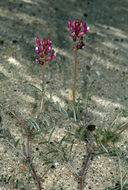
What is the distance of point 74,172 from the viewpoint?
124 inches

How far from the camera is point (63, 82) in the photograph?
4176 millimetres

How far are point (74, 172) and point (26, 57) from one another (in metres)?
2.08

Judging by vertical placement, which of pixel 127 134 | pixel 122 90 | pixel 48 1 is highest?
pixel 48 1

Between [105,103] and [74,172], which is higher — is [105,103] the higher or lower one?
the higher one

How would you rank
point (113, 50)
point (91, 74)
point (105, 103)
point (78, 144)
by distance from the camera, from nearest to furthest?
point (78, 144), point (105, 103), point (91, 74), point (113, 50)

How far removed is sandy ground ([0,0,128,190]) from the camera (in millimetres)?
3168

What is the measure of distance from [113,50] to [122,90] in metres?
0.96

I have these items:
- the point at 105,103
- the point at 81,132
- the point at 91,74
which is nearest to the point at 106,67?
the point at 91,74

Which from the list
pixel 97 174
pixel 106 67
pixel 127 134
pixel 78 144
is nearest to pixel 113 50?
pixel 106 67

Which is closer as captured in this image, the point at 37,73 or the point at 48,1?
the point at 37,73

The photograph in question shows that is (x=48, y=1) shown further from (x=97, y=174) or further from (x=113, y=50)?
(x=97, y=174)

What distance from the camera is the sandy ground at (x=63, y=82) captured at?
3.17 meters

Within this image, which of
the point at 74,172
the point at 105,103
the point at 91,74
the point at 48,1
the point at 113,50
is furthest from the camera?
the point at 48,1

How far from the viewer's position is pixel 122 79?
4383 mm
